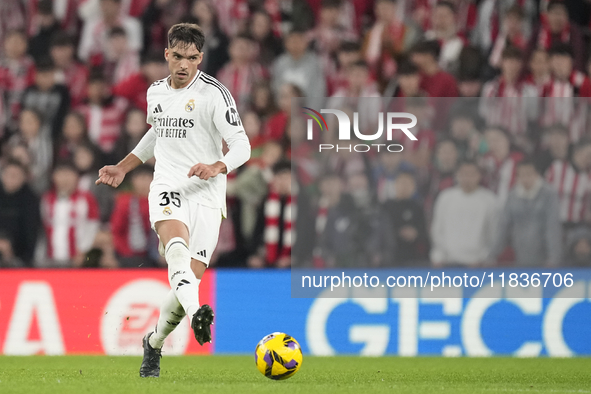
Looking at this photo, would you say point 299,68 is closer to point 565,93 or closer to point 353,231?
point 353,231

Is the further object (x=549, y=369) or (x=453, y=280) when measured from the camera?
(x=453, y=280)

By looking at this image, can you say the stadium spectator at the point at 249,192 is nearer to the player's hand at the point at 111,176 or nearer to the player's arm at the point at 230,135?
the player's hand at the point at 111,176

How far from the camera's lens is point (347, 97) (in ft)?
34.9

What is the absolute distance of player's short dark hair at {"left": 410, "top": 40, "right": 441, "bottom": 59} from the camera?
11320 millimetres

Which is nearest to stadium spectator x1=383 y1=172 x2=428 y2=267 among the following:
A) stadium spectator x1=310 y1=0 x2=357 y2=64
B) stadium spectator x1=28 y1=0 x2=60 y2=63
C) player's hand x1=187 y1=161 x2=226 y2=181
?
stadium spectator x1=310 y1=0 x2=357 y2=64

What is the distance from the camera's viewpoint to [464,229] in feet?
30.6

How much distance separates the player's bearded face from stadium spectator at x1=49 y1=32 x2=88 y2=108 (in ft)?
20.4

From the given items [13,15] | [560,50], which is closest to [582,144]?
[560,50]

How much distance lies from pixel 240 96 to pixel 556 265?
4222 millimetres

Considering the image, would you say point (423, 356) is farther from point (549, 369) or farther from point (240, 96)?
point (240, 96)

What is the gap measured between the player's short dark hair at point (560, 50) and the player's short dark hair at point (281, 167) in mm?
3331

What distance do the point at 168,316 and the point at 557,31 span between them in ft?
24.0

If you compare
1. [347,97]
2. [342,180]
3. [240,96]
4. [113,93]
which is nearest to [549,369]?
[342,180]

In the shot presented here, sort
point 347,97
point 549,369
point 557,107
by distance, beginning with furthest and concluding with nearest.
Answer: point 347,97, point 557,107, point 549,369
